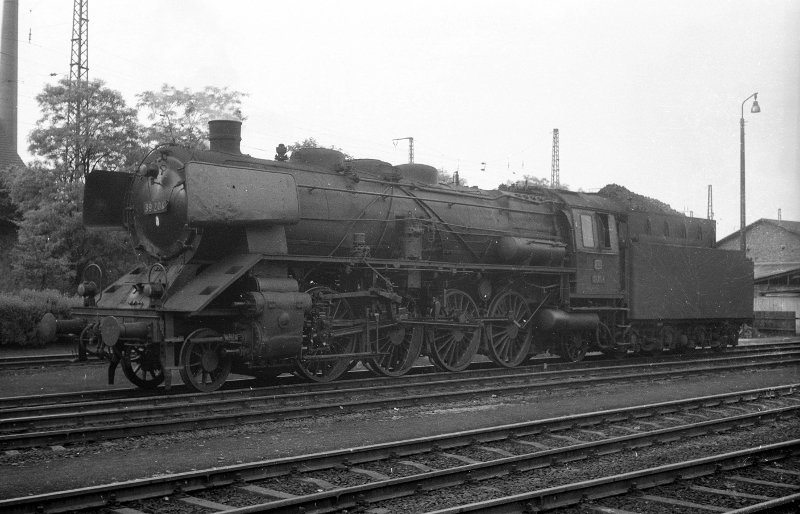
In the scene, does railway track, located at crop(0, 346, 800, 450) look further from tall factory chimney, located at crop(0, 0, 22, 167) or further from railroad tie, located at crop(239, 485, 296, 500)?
tall factory chimney, located at crop(0, 0, 22, 167)

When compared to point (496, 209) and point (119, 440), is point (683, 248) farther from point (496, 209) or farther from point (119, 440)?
point (119, 440)

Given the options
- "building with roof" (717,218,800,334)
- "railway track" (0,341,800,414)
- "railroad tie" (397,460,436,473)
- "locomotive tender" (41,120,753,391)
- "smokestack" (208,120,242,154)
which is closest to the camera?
"railroad tie" (397,460,436,473)

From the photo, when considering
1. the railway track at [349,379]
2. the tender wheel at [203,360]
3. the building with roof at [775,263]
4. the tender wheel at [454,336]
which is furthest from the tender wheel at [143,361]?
the building with roof at [775,263]

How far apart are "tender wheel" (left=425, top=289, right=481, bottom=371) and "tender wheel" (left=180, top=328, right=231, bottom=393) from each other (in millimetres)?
4134

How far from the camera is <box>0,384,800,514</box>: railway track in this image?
553 cm

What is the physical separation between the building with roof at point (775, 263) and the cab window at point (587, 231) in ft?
62.2

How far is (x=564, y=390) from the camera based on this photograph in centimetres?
1209

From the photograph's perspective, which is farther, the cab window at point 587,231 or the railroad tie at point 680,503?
the cab window at point 587,231

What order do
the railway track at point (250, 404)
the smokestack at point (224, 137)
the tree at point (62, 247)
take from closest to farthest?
1. the railway track at point (250, 404)
2. the smokestack at point (224, 137)
3. the tree at point (62, 247)

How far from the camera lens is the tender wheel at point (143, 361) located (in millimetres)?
10578

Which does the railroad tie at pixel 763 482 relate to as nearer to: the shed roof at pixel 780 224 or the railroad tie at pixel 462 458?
the railroad tie at pixel 462 458

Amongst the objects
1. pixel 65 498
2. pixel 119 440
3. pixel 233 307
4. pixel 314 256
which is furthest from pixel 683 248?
pixel 65 498

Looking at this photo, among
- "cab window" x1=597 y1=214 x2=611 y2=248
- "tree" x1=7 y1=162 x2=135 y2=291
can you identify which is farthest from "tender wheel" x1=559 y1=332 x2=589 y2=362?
"tree" x1=7 y1=162 x2=135 y2=291

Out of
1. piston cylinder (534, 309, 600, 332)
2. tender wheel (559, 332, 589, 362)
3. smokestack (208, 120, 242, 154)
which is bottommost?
tender wheel (559, 332, 589, 362)
